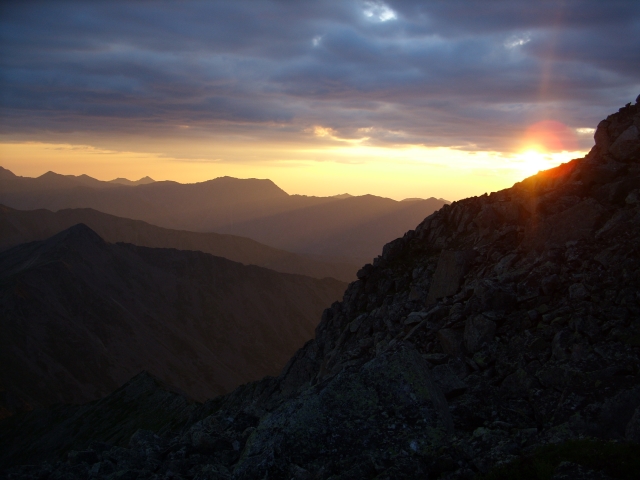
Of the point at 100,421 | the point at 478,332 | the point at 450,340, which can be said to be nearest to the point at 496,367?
the point at 478,332

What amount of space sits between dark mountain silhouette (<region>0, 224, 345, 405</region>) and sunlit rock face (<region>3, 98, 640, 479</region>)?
2467 inches

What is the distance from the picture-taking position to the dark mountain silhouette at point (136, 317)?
7338 cm

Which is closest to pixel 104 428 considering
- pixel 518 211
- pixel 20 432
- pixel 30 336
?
pixel 20 432

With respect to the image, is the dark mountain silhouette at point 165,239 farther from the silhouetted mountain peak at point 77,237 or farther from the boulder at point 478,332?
the boulder at point 478,332

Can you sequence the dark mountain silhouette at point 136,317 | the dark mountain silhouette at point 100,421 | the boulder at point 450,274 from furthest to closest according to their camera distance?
the dark mountain silhouette at point 136,317, the dark mountain silhouette at point 100,421, the boulder at point 450,274

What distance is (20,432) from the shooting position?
53.3 m

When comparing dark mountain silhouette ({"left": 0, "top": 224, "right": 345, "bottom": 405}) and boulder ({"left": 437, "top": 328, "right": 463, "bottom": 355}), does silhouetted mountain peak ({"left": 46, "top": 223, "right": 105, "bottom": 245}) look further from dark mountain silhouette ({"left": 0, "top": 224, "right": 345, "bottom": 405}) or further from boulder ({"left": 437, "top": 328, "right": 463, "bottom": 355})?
boulder ({"left": 437, "top": 328, "right": 463, "bottom": 355})

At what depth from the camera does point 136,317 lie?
97875 mm

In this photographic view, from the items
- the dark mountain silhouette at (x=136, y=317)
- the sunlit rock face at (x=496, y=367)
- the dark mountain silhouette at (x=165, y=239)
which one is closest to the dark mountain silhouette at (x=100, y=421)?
the dark mountain silhouette at (x=136, y=317)

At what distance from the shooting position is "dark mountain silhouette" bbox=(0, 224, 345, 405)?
241 feet

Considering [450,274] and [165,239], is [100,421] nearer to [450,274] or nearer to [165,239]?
[450,274]

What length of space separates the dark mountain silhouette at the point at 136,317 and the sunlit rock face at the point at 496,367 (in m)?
62.7

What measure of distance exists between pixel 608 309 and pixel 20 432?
5918cm

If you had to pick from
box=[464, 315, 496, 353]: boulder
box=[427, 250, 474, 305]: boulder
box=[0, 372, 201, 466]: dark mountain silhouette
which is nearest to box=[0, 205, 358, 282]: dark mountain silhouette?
box=[0, 372, 201, 466]: dark mountain silhouette
